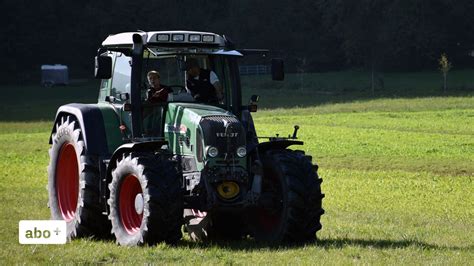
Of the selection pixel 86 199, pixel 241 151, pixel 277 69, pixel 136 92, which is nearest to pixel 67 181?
pixel 86 199

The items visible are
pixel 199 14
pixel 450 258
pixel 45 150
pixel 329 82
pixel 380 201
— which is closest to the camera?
pixel 450 258

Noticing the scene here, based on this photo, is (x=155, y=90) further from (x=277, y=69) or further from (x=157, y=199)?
(x=157, y=199)

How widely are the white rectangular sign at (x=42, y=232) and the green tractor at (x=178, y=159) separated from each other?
0.77 ft

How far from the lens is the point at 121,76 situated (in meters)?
16.3

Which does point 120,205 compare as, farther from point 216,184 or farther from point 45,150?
point 45,150

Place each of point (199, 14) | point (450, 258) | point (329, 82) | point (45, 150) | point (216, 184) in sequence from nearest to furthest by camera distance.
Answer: point (450, 258) → point (216, 184) → point (45, 150) → point (329, 82) → point (199, 14)

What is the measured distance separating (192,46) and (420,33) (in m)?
82.1

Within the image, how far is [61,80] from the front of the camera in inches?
3863

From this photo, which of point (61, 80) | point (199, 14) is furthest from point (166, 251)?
point (199, 14)

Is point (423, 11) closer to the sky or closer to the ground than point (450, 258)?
closer to the sky

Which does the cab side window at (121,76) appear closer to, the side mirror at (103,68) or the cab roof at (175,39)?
the cab roof at (175,39)

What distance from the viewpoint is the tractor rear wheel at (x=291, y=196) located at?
14828 millimetres

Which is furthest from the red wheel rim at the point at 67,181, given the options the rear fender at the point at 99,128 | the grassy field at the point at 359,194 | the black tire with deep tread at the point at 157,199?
→ the black tire with deep tread at the point at 157,199

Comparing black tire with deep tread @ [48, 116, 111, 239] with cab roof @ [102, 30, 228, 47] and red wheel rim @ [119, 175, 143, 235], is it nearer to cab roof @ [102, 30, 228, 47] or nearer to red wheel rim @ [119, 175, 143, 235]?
red wheel rim @ [119, 175, 143, 235]
